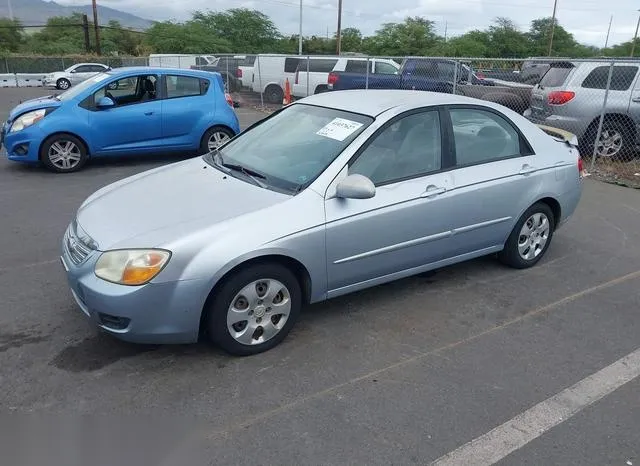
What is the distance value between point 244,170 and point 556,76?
24.9 ft

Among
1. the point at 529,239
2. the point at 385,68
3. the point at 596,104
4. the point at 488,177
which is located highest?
the point at 385,68

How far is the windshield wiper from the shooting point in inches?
149

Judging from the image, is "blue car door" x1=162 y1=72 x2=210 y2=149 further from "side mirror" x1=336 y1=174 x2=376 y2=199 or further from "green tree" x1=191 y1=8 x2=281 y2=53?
"green tree" x1=191 y1=8 x2=281 y2=53

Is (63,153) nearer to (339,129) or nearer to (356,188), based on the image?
(339,129)

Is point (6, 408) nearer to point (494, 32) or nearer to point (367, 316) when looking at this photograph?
point (367, 316)

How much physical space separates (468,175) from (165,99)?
6.00 m

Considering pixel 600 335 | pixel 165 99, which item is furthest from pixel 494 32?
pixel 600 335

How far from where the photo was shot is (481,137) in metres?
4.48

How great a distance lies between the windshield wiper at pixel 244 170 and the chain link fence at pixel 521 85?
679cm

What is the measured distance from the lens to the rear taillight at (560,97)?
907cm

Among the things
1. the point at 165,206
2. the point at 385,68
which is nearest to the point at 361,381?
the point at 165,206

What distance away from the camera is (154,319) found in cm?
309

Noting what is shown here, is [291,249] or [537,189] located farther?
[537,189]

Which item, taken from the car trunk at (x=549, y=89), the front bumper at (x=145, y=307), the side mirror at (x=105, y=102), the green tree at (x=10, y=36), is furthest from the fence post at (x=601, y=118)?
the green tree at (x=10, y=36)
